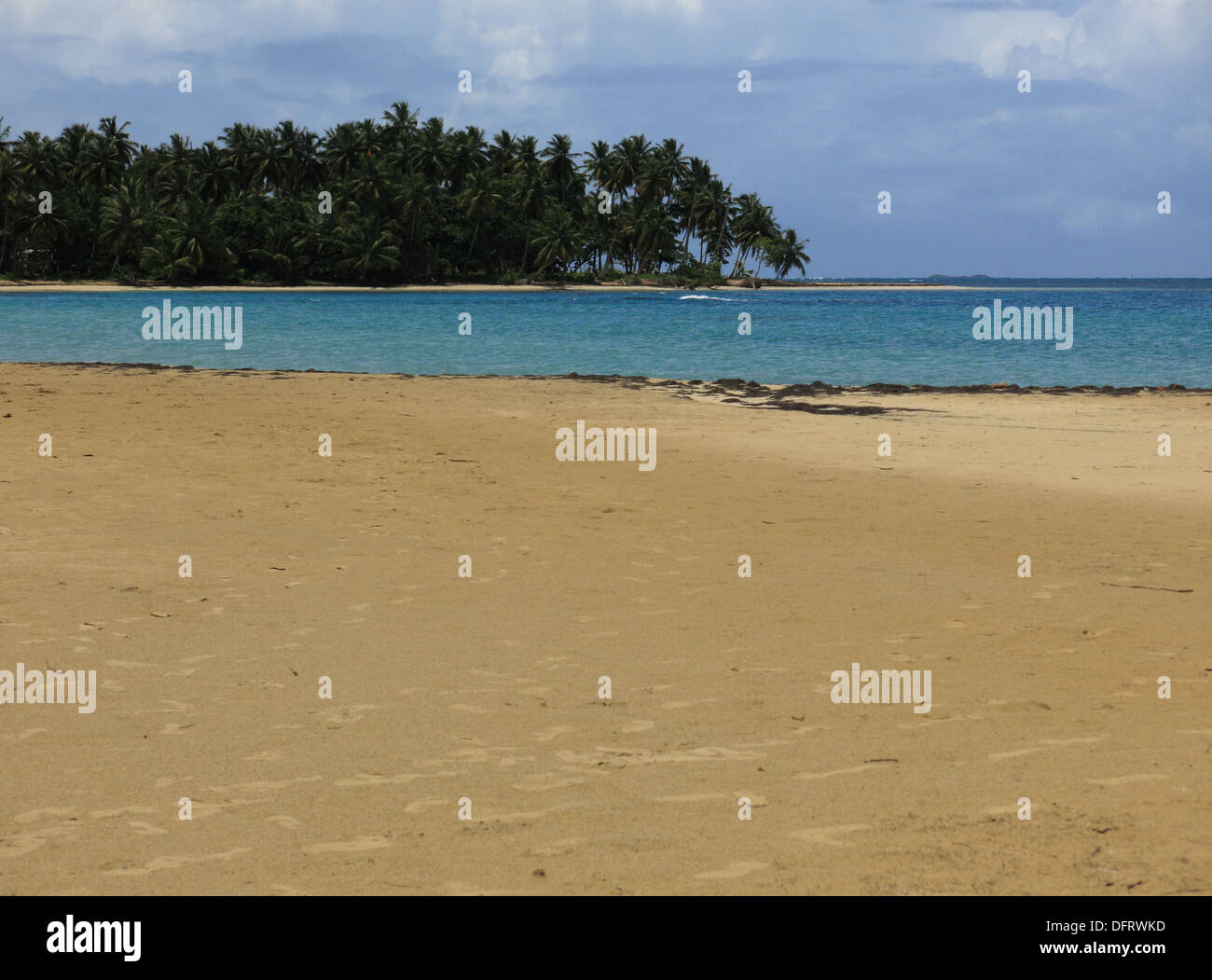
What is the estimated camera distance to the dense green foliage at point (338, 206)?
93.4 m

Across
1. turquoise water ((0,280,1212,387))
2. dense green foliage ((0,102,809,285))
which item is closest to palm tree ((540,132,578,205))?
dense green foliage ((0,102,809,285))

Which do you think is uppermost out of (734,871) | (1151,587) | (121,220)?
(121,220)

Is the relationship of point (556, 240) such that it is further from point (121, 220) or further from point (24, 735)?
point (24, 735)

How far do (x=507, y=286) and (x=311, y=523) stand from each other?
10005 cm

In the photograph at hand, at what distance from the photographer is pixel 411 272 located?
107 metres

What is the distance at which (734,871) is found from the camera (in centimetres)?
A: 401

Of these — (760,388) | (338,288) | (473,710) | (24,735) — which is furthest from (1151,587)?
(338,288)

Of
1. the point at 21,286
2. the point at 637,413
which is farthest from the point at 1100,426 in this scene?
the point at 21,286

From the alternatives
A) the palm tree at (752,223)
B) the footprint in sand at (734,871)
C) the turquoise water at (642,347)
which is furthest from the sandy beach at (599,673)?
the palm tree at (752,223)

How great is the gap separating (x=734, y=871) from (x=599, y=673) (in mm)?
2280

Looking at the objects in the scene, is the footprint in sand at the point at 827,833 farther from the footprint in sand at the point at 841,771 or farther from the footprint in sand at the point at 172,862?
the footprint in sand at the point at 172,862

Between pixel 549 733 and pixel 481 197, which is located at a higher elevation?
pixel 481 197

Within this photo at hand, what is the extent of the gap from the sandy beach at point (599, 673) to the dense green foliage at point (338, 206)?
88.9 metres

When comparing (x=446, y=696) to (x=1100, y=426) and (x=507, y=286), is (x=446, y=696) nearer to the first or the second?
(x=1100, y=426)
